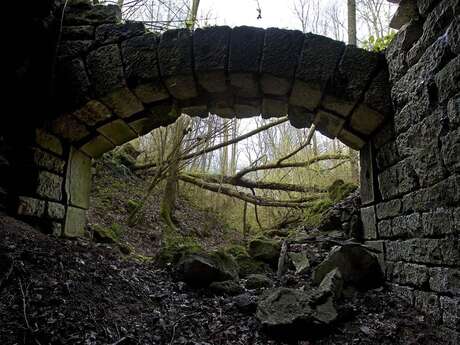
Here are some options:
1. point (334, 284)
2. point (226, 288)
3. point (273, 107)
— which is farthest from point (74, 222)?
point (334, 284)

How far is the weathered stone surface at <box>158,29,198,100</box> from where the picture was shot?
3111 mm

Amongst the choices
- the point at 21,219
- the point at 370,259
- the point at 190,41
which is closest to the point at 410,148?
the point at 370,259

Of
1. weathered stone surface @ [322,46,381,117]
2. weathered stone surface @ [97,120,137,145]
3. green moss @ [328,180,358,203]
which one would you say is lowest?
green moss @ [328,180,358,203]

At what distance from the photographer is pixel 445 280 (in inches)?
82.5

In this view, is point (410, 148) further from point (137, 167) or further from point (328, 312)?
point (137, 167)

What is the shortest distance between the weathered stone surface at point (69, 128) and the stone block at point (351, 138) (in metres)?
2.61

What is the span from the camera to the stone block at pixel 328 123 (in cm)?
325

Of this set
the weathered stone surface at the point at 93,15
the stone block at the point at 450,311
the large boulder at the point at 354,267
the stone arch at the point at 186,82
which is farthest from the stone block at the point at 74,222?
the stone block at the point at 450,311

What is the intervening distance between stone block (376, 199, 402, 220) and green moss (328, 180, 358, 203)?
2.32 metres

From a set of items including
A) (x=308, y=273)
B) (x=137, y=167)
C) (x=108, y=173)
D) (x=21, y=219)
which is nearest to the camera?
(x=21, y=219)

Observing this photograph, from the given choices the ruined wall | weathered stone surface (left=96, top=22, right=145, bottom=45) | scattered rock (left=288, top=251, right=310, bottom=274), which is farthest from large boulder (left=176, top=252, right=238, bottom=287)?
weathered stone surface (left=96, top=22, right=145, bottom=45)

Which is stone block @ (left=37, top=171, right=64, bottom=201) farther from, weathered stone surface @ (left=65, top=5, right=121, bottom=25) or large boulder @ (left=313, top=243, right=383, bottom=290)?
large boulder @ (left=313, top=243, right=383, bottom=290)

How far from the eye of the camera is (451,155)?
→ 205cm

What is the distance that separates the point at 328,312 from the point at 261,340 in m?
0.49
